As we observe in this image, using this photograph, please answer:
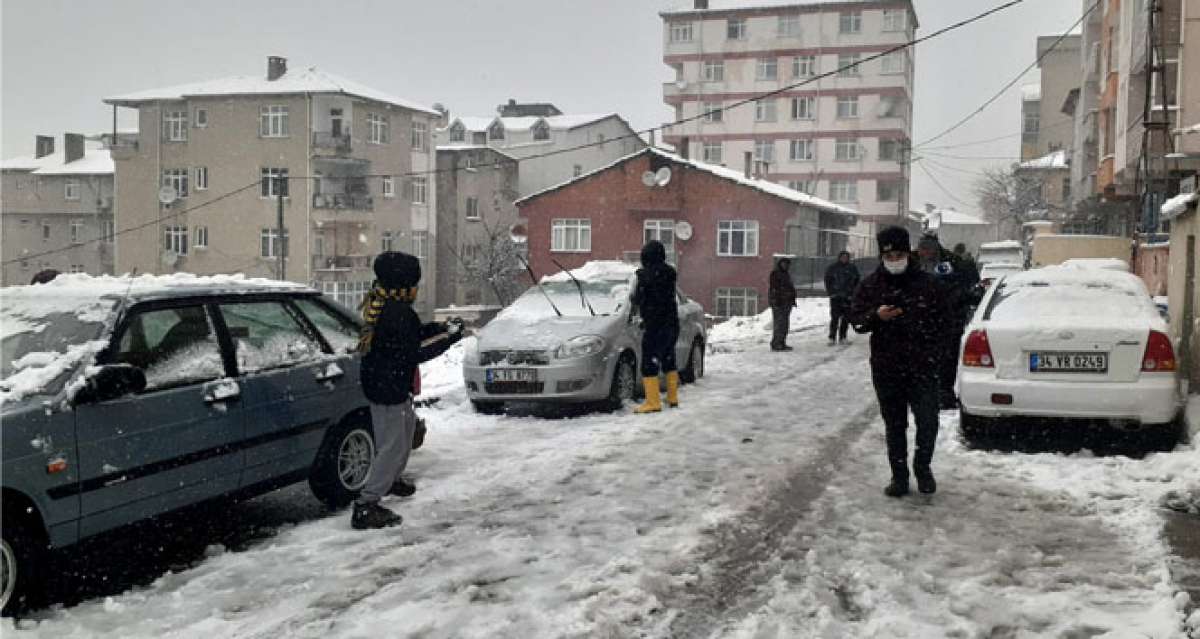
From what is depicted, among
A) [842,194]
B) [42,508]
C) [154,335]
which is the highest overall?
[842,194]

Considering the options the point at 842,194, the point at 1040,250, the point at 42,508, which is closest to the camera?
the point at 42,508

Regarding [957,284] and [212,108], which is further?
[212,108]

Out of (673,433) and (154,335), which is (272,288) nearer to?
(154,335)

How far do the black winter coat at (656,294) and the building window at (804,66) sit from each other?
63430 mm

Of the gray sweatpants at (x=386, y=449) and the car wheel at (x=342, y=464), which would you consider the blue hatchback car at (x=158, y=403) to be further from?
the gray sweatpants at (x=386, y=449)

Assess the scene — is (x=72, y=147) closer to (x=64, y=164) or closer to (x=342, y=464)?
(x=64, y=164)

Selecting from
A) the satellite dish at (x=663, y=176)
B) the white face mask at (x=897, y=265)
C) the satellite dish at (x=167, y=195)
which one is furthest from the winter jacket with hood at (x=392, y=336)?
the satellite dish at (x=167, y=195)

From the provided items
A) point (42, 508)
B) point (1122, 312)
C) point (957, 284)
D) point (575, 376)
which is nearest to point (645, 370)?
point (575, 376)

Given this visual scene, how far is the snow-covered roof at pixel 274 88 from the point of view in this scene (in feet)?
164

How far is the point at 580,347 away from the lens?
10133 millimetres

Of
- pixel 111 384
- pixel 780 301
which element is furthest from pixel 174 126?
pixel 111 384

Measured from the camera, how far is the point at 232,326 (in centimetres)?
577

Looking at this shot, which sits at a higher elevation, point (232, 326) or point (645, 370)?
point (232, 326)

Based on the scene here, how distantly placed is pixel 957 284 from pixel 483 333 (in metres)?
5.34
